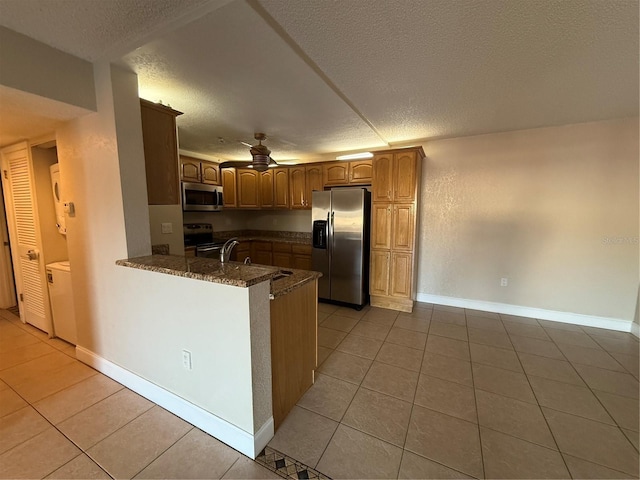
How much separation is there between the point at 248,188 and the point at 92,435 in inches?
158

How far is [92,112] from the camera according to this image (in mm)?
1880

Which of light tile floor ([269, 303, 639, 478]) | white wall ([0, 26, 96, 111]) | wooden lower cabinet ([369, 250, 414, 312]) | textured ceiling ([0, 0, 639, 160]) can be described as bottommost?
light tile floor ([269, 303, 639, 478])

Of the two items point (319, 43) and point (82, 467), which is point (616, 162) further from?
point (82, 467)

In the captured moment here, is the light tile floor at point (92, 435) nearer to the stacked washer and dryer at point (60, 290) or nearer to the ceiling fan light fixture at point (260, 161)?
the stacked washer and dryer at point (60, 290)

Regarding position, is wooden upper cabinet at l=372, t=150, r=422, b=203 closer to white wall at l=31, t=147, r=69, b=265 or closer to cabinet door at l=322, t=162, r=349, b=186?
cabinet door at l=322, t=162, r=349, b=186

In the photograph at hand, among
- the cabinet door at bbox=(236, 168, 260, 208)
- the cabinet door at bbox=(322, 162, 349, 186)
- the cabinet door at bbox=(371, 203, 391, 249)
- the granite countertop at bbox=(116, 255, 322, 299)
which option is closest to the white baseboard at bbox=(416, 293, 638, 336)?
the cabinet door at bbox=(371, 203, 391, 249)

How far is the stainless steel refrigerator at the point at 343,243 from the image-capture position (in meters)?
3.63

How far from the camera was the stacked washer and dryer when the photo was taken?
2467mm

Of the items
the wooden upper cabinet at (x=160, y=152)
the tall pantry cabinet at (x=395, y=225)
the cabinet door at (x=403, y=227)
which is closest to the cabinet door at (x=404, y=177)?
the tall pantry cabinet at (x=395, y=225)

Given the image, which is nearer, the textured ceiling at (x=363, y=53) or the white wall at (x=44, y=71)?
the textured ceiling at (x=363, y=53)

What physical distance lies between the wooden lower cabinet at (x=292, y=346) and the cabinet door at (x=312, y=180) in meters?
2.72

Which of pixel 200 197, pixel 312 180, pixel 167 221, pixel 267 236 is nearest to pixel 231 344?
pixel 167 221

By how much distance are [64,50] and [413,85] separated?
2.45 m

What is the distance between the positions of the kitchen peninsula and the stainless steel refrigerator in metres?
1.87
